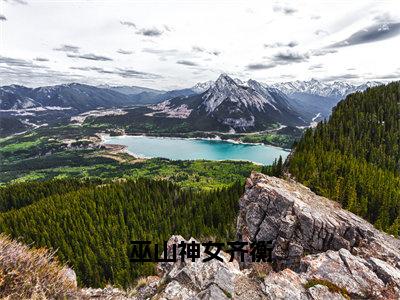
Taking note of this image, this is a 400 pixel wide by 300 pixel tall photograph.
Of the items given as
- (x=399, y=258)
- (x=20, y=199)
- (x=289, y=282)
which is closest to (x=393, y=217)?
(x=399, y=258)

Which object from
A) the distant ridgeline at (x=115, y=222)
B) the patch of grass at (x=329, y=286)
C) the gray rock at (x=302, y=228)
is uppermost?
the patch of grass at (x=329, y=286)

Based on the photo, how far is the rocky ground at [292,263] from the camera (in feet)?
88.1

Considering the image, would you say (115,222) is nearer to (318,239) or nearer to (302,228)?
(302,228)

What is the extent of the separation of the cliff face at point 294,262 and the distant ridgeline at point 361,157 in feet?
46.1

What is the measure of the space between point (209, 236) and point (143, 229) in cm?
2546

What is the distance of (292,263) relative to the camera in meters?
48.5

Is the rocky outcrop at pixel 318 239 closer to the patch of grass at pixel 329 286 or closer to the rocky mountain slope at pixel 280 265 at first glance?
the rocky mountain slope at pixel 280 265

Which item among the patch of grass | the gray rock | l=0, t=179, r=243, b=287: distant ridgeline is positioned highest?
the patch of grass

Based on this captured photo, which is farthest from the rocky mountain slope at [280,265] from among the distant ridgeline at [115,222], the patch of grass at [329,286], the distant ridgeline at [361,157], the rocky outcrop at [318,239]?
the distant ridgeline at [115,222]

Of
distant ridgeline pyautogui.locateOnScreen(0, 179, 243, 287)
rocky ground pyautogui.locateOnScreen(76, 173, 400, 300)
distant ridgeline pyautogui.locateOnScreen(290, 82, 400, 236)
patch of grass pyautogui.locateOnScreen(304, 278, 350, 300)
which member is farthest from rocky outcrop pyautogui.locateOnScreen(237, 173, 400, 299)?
distant ridgeline pyautogui.locateOnScreen(0, 179, 243, 287)

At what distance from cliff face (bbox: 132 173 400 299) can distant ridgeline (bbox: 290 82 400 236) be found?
553 inches

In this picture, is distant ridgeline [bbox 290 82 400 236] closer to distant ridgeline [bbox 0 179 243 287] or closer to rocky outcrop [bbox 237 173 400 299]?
rocky outcrop [bbox 237 173 400 299]

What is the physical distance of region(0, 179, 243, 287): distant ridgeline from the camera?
7344 cm

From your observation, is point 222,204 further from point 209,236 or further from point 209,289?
point 209,289
